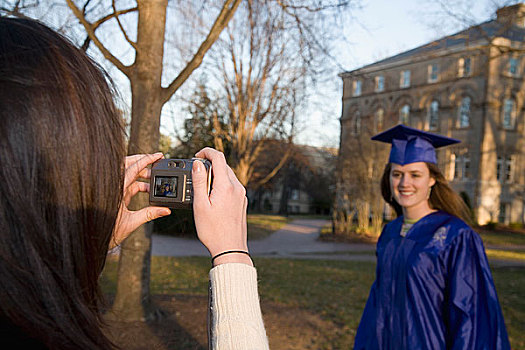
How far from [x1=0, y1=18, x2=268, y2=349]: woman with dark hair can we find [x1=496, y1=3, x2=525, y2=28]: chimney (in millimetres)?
12151

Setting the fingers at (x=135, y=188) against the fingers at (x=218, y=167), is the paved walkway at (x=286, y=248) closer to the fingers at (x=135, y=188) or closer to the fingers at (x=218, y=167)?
the fingers at (x=135, y=188)

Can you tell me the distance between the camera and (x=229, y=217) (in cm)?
113

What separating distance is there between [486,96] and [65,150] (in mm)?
33204

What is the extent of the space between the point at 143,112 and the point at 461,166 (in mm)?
30627

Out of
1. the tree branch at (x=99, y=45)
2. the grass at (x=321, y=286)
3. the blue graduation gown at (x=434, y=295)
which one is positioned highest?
Answer: the tree branch at (x=99, y=45)

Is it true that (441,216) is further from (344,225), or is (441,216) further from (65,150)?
(344,225)

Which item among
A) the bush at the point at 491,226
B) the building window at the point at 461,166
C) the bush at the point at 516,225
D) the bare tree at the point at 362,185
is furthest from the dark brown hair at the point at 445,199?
the building window at the point at 461,166

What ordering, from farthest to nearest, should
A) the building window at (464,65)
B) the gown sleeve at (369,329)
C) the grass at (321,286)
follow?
the building window at (464,65) → the grass at (321,286) → the gown sleeve at (369,329)

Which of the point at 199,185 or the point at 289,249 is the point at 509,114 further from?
the point at 199,185

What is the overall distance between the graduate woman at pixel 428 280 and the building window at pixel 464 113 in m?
30.9

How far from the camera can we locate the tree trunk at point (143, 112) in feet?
16.0

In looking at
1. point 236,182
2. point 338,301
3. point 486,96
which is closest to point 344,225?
point 338,301

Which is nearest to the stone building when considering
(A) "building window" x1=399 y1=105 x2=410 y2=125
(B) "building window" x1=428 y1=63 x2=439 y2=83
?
(B) "building window" x1=428 y1=63 x2=439 y2=83

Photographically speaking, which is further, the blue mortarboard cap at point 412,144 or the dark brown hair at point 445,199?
the blue mortarboard cap at point 412,144
